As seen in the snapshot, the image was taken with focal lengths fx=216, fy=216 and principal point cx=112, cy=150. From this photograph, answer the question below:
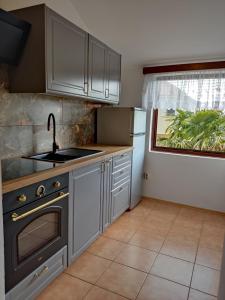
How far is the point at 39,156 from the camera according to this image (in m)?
2.08

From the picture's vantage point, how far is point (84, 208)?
195 cm

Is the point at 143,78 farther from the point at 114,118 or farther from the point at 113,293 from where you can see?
the point at 113,293

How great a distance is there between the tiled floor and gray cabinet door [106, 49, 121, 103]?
162 centimetres

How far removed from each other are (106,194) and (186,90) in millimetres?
1818

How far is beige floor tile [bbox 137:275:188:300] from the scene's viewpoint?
1.60 m

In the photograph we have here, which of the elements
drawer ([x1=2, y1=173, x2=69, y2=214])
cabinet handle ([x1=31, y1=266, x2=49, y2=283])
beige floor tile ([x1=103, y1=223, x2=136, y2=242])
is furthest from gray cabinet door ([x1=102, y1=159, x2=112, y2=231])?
cabinet handle ([x1=31, y1=266, x2=49, y2=283])

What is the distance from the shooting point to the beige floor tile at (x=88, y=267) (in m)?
1.78

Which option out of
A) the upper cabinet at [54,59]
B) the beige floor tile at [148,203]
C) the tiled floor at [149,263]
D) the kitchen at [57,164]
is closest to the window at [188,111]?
the kitchen at [57,164]

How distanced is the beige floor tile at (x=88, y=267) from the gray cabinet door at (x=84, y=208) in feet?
0.26

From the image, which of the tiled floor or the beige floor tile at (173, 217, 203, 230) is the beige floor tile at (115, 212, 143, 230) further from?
the beige floor tile at (173, 217, 203, 230)

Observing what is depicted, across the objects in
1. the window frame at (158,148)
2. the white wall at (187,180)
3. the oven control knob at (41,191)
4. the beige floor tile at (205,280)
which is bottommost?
the beige floor tile at (205,280)

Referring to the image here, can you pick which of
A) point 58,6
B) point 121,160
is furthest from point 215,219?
point 58,6

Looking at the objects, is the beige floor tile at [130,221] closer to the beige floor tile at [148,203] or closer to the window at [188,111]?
the beige floor tile at [148,203]

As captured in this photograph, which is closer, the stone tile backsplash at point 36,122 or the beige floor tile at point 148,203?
the stone tile backsplash at point 36,122
